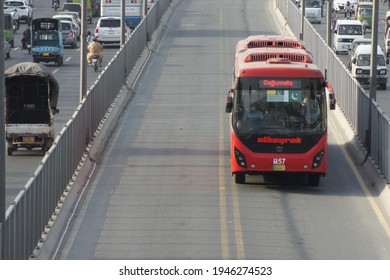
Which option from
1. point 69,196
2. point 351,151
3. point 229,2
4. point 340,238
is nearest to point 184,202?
point 69,196

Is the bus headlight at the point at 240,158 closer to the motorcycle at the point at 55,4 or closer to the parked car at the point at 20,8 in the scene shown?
the parked car at the point at 20,8

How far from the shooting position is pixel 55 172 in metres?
25.5

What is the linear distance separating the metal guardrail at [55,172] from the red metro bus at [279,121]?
366 centimetres

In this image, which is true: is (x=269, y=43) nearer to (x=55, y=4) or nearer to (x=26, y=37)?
(x=26, y=37)

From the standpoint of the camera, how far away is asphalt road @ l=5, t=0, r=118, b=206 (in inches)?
1262

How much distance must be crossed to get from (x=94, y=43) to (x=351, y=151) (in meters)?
25.0

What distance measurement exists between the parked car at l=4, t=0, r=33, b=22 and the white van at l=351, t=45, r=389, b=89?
3666 centimetres

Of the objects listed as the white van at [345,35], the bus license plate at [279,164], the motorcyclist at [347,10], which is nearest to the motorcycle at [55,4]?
the motorcyclist at [347,10]

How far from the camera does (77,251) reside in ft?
78.4

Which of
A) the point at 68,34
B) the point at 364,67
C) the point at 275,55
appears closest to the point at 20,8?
the point at 68,34

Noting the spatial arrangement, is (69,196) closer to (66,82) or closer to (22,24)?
(66,82)

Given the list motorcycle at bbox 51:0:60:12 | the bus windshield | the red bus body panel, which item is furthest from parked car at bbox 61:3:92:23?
the red bus body panel

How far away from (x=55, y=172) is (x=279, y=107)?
6.25m

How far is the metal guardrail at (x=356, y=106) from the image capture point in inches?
1178
